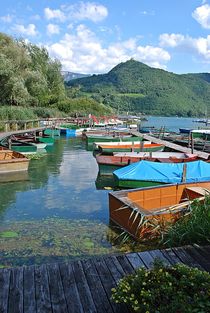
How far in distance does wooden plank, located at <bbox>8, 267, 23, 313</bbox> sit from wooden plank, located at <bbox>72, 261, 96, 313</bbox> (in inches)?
26.6

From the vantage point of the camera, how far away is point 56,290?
3.80 meters

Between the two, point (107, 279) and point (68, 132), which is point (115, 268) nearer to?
point (107, 279)

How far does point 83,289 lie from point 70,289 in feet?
0.51

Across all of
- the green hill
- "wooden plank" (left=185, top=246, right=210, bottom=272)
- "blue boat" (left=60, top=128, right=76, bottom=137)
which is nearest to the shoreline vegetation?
the green hill

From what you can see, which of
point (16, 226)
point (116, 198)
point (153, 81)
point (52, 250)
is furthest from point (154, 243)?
point (153, 81)

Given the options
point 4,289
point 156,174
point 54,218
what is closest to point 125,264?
point 4,289

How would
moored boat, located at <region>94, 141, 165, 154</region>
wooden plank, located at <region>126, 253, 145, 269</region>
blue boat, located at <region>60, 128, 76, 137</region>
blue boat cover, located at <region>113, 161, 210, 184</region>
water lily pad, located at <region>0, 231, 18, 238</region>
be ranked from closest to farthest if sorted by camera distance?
wooden plank, located at <region>126, 253, 145, 269</region>, water lily pad, located at <region>0, 231, 18, 238</region>, blue boat cover, located at <region>113, 161, 210, 184</region>, moored boat, located at <region>94, 141, 165, 154</region>, blue boat, located at <region>60, 128, 76, 137</region>

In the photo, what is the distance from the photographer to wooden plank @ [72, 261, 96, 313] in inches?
137

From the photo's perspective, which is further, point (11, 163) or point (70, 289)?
point (11, 163)

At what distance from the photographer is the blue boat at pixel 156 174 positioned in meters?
12.3

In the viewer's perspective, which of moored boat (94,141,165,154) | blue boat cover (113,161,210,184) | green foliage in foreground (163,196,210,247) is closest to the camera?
green foliage in foreground (163,196,210,247)

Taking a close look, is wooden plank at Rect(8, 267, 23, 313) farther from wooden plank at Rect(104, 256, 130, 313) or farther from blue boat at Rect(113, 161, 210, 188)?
blue boat at Rect(113, 161, 210, 188)

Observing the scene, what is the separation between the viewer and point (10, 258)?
7.23 m

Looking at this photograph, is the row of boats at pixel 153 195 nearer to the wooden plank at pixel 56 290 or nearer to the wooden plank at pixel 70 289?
the wooden plank at pixel 70 289
